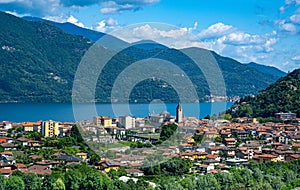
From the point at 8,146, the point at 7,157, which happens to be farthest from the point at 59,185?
the point at 8,146

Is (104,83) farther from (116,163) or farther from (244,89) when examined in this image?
(116,163)

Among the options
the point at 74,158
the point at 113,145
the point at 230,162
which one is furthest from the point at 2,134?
the point at 230,162

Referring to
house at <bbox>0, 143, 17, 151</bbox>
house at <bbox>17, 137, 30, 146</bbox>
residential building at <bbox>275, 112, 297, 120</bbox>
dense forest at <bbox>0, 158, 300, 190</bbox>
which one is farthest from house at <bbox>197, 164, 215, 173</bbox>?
residential building at <bbox>275, 112, 297, 120</bbox>

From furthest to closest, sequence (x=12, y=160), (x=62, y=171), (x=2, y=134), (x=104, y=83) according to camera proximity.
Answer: (x=104, y=83) → (x=2, y=134) → (x=12, y=160) → (x=62, y=171)

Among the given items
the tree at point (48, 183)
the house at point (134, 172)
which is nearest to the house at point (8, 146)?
the house at point (134, 172)

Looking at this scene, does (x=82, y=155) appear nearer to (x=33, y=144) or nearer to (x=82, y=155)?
(x=82, y=155)

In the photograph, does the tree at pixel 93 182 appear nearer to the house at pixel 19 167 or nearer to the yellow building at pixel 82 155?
the house at pixel 19 167
